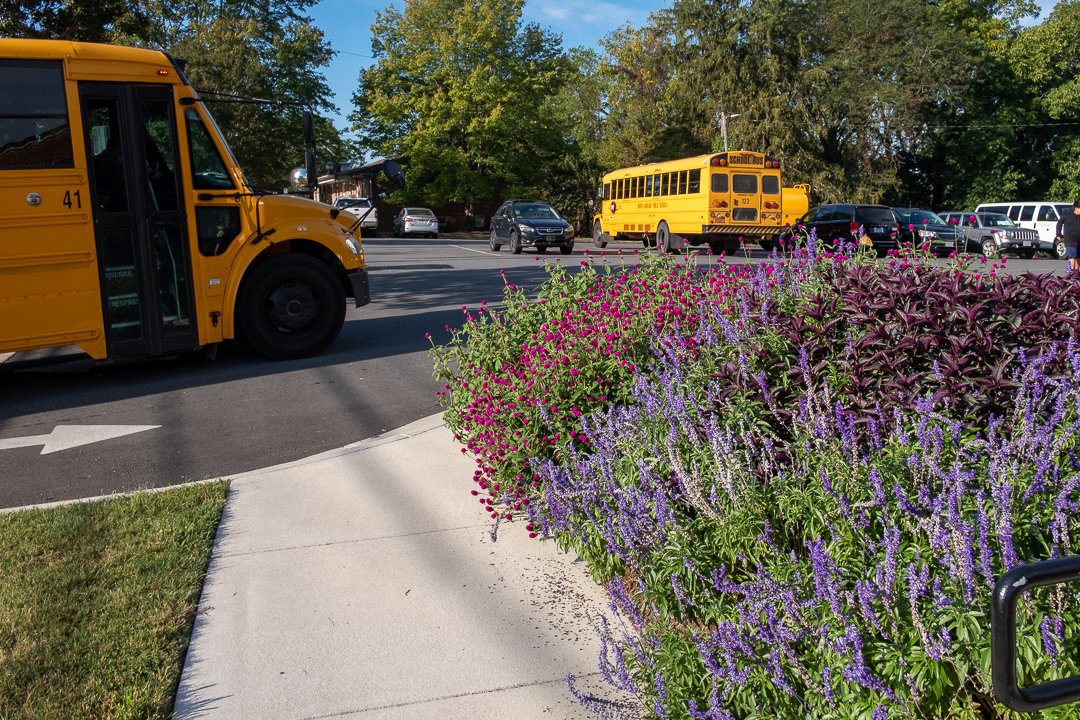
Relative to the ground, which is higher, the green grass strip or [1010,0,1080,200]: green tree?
[1010,0,1080,200]: green tree

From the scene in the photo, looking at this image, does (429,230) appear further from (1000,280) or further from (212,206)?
(1000,280)

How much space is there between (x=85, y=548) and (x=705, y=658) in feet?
10.6

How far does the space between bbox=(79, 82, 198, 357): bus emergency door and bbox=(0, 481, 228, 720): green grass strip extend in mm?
3632

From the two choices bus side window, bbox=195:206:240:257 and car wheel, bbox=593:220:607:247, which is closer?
bus side window, bbox=195:206:240:257

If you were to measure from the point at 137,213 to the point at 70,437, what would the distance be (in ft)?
7.84

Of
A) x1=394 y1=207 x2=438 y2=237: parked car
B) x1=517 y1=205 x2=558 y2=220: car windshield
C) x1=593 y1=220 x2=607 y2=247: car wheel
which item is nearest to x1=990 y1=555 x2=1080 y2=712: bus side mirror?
x1=517 y1=205 x2=558 y2=220: car windshield

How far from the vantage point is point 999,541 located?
2586 millimetres

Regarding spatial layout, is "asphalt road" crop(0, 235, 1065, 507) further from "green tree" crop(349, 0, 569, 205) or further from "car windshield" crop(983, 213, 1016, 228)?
"green tree" crop(349, 0, 569, 205)

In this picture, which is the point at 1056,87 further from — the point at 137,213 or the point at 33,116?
the point at 33,116

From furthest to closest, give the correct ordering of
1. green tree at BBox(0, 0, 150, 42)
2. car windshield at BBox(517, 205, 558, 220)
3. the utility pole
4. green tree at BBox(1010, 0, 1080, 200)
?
the utility pole, green tree at BBox(1010, 0, 1080, 200), car windshield at BBox(517, 205, 558, 220), green tree at BBox(0, 0, 150, 42)

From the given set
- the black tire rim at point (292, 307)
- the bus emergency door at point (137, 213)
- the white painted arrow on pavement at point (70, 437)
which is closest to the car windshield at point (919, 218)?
the black tire rim at point (292, 307)

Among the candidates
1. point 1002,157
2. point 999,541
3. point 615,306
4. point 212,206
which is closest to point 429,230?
point 1002,157

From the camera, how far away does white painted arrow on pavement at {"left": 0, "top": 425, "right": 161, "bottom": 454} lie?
6.68 m

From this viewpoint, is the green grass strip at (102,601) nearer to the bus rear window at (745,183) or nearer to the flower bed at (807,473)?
the flower bed at (807,473)
